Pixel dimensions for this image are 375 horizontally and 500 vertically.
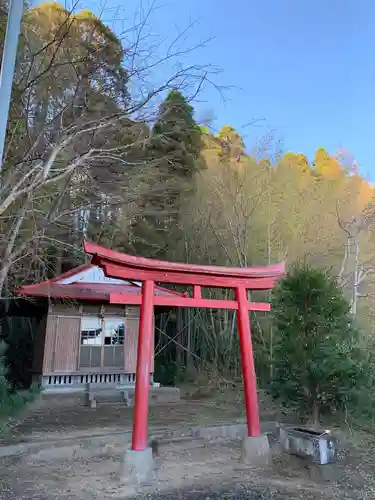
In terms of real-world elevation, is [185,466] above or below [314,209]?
below

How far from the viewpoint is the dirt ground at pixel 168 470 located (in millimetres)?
3744

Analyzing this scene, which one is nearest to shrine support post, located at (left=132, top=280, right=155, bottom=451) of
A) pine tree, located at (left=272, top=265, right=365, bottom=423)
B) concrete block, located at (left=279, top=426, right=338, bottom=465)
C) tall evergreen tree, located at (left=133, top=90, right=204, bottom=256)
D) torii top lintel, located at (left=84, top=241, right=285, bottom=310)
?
torii top lintel, located at (left=84, top=241, right=285, bottom=310)

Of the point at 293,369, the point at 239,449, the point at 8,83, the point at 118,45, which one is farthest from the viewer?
the point at 293,369

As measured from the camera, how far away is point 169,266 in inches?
180

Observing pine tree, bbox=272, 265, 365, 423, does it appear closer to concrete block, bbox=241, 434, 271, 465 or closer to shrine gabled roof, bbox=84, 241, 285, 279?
shrine gabled roof, bbox=84, 241, 285, 279

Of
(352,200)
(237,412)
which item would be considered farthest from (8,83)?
(352,200)

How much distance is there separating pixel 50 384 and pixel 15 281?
3248 mm

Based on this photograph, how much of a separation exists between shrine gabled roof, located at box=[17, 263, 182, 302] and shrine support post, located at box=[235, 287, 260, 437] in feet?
12.2

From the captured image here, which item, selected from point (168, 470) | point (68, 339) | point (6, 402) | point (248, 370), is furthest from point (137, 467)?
point (68, 339)

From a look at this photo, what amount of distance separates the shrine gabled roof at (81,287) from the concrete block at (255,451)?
14.1 feet

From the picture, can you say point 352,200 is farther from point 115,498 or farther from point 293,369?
point 115,498

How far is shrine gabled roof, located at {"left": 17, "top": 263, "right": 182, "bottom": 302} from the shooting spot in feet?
26.7

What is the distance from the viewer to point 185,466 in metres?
4.55

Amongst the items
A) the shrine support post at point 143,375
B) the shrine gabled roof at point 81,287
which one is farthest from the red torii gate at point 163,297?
the shrine gabled roof at point 81,287
